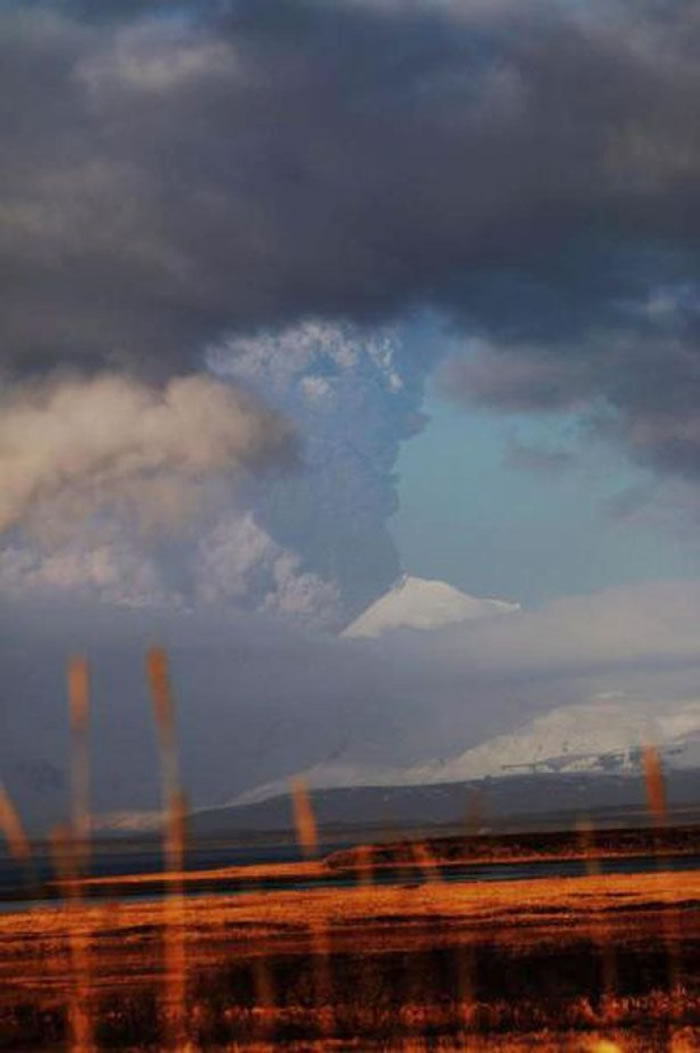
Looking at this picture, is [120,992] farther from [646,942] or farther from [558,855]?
[558,855]

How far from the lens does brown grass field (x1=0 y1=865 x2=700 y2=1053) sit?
36.8 metres

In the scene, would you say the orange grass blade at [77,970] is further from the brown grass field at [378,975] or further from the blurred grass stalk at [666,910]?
the blurred grass stalk at [666,910]

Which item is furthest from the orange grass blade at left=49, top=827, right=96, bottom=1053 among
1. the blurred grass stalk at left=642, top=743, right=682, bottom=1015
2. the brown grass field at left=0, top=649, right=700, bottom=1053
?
the blurred grass stalk at left=642, top=743, right=682, bottom=1015

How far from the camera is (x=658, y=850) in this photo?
152 m

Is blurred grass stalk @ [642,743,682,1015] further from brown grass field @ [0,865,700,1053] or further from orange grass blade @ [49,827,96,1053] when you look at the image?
orange grass blade @ [49,827,96,1053]

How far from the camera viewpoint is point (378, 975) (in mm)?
47906

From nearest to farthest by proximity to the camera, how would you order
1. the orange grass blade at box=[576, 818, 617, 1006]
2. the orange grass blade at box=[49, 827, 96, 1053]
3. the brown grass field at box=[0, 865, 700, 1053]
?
the orange grass blade at box=[49, 827, 96, 1053], the brown grass field at box=[0, 865, 700, 1053], the orange grass blade at box=[576, 818, 617, 1006]

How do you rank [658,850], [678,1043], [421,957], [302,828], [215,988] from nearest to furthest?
1. [678,1043]
2. [302,828]
3. [215,988]
4. [421,957]
5. [658,850]

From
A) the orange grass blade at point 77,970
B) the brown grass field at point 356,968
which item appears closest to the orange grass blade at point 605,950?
the brown grass field at point 356,968

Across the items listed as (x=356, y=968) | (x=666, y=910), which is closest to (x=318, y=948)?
(x=356, y=968)

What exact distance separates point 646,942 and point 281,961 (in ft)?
34.6

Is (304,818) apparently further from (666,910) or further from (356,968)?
(666,910)

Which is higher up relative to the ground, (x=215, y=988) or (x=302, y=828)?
(x=302, y=828)

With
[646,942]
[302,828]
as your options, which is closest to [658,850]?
[646,942]
